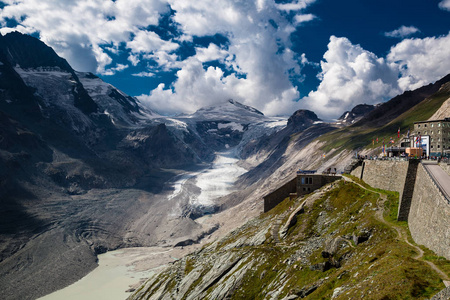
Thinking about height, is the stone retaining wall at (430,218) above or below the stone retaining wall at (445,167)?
below

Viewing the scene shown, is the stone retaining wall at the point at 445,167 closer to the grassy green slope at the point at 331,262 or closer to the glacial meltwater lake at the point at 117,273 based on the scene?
the grassy green slope at the point at 331,262

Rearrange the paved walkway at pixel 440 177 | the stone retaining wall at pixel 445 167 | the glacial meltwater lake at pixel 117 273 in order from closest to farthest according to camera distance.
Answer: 1. the paved walkway at pixel 440 177
2. the stone retaining wall at pixel 445 167
3. the glacial meltwater lake at pixel 117 273

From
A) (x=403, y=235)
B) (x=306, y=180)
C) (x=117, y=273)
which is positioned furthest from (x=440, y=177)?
(x=117, y=273)

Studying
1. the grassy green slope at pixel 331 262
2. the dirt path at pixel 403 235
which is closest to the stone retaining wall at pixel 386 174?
the grassy green slope at pixel 331 262

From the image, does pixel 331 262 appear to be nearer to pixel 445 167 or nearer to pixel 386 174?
pixel 445 167

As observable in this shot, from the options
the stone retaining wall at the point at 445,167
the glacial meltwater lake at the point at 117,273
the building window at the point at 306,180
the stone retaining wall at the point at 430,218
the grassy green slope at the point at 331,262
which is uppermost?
the stone retaining wall at the point at 445,167

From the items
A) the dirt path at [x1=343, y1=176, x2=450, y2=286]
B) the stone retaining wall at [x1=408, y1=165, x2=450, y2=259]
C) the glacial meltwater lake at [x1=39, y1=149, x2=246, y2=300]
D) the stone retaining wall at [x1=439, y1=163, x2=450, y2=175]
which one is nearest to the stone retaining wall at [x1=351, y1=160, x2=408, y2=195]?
the dirt path at [x1=343, y1=176, x2=450, y2=286]

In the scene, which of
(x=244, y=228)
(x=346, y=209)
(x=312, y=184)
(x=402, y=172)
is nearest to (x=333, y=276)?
(x=346, y=209)
